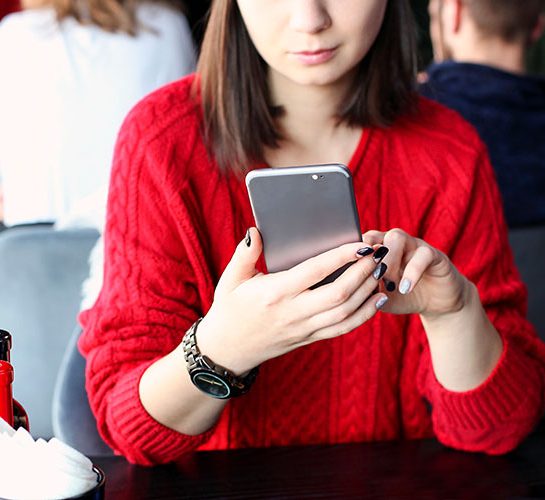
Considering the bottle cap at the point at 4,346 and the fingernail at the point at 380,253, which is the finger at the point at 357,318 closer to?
the fingernail at the point at 380,253

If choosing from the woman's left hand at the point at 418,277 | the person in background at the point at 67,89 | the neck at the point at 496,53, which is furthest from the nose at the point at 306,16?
the neck at the point at 496,53

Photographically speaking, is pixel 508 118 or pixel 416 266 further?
pixel 508 118

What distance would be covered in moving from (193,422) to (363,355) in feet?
0.93

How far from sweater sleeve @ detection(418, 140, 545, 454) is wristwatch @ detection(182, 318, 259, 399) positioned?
0.28 meters

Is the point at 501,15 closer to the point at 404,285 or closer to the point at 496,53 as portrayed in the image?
the point at 496,53

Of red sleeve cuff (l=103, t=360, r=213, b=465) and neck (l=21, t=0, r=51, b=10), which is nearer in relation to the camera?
red sleeve cuff (l=103, t=360, r=213, b=465)

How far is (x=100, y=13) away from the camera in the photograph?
2193 mm

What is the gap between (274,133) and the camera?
1229 millimetres

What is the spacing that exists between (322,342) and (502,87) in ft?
3.71

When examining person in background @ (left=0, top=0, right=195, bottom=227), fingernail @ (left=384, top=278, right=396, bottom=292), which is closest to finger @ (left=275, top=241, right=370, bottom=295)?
fingernail @ (left=384, top=278, right=396, bottom=292)

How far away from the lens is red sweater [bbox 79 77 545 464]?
113cm

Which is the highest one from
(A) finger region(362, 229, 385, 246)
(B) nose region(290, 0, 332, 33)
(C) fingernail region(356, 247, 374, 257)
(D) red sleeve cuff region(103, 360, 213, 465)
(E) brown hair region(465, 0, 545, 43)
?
(B) nose region(290, 0, 332, 33)

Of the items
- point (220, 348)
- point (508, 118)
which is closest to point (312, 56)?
point (220, 348)

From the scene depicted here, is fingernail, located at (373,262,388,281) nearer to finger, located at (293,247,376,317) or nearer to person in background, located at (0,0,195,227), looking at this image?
finger, located at (293,247,376,317)
